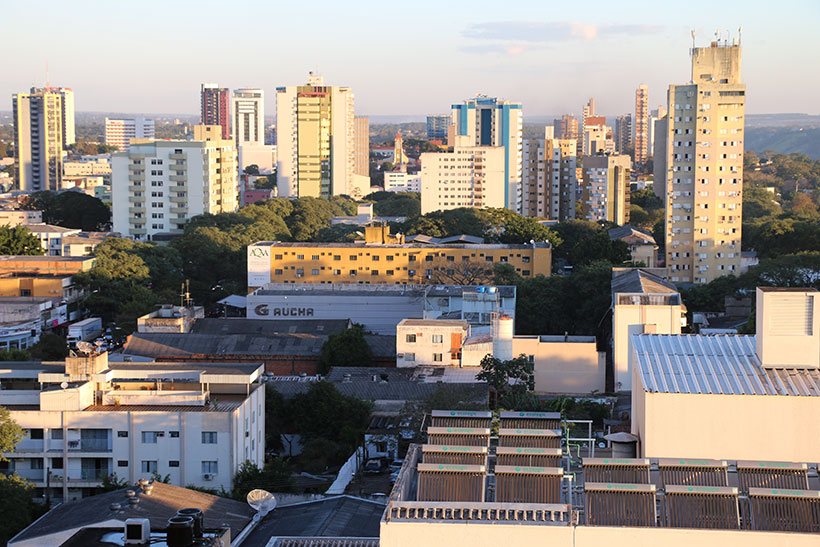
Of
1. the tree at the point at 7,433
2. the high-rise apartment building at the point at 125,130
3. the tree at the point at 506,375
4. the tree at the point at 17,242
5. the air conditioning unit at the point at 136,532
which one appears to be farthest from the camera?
the high-rise apartment building at the point at 125,130

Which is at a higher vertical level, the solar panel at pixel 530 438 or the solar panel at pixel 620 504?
the solar panel at pixel 530 438

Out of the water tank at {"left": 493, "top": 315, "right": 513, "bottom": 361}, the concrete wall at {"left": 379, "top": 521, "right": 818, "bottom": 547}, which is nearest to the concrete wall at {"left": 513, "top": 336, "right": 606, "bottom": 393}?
the water tank at {"left": 493, "top": 315, "right": 513, "bottom": 361}

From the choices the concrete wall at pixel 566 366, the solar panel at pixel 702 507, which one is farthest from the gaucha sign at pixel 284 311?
the solar panel at pixel 702 507

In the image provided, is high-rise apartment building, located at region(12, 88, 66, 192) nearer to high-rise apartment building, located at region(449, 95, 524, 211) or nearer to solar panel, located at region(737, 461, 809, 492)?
high-rise apartment building, located at region(449, 95, 524, 211)

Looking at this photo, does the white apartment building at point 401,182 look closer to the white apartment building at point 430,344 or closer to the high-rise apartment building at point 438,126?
the high-rise apartment building at point 438,126

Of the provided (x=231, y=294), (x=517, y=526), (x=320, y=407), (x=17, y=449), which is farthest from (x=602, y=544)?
(x=231, y=294)

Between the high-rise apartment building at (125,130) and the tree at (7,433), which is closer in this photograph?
the tree at (7,433)

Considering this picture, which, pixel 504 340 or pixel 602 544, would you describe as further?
pixel 504 340

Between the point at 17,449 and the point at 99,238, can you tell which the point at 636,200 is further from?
the point at 17,449
